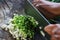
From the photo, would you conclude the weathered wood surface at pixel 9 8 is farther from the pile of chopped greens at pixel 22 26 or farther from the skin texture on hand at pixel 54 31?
the skin texture on hand at pixel 54 31

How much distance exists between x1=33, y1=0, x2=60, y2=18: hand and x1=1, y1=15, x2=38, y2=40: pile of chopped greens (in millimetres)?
149

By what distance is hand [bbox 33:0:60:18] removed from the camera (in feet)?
3.24

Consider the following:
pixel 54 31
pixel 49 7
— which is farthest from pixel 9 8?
pixel 54 31

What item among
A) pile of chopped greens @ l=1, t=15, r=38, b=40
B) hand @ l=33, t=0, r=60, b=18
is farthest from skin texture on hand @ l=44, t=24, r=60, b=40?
pile of chopped greens @ l=1, t=15, r=38, b=40

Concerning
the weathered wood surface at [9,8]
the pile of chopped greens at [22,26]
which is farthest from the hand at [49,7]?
the weathered wood surface at [9,8]

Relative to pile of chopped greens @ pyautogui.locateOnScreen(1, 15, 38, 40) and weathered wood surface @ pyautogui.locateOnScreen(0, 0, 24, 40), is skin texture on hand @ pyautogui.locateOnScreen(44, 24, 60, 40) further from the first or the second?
weathered wood surface @ pyautogui.locateOnScreen(0, 0, 24, 40)

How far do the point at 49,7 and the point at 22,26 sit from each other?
0.84 feet

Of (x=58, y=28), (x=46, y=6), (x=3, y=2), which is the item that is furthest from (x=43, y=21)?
(x=3, y=2)

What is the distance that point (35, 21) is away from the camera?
1194mm

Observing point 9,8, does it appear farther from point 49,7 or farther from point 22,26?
point 49,7

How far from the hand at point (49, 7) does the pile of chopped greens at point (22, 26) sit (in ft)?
0.49

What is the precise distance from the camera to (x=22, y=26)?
3.78 ft

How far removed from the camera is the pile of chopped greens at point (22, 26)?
112 cm

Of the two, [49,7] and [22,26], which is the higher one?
[49,7]
